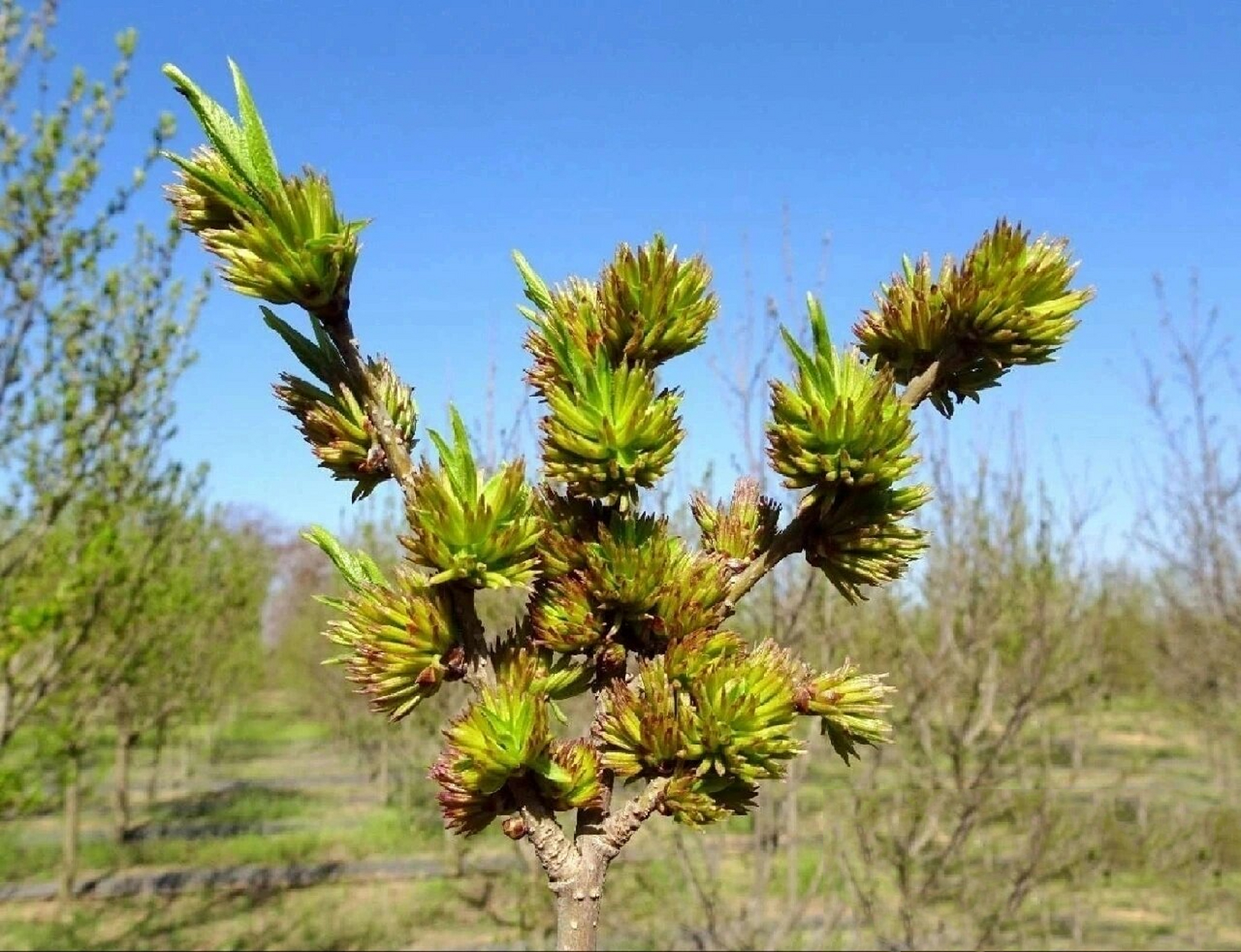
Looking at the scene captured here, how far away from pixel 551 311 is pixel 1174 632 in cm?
2062

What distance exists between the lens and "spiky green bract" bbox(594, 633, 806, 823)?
34.4 inches

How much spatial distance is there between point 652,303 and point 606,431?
158 millimetres

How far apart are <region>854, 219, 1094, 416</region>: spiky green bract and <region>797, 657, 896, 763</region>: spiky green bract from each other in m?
0.31

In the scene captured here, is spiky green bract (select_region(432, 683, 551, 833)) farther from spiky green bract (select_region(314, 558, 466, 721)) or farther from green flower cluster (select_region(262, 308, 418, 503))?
green flower cluster (select_region(262, 308, 418, 503))

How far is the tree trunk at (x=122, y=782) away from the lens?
16.4 metres

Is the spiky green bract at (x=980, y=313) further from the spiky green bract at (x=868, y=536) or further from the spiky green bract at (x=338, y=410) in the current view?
the spiky green bract at (x=338, y=410)

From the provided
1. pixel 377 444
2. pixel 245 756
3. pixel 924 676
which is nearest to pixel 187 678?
pixel 245 756

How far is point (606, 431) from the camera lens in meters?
0.87

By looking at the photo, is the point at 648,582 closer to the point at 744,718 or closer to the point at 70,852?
the point at 744,718

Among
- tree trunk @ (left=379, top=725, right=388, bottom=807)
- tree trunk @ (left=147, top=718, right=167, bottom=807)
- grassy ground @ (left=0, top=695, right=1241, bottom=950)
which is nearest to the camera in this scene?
grassy ground @ (left=0, top=695, right=1241, bottom=950)

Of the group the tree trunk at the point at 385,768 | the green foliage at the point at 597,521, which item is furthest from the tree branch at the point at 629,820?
the tree trunk at the point at 385,768

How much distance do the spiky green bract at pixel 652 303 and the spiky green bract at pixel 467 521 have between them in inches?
7.1

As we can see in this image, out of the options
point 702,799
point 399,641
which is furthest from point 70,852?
point 702,799

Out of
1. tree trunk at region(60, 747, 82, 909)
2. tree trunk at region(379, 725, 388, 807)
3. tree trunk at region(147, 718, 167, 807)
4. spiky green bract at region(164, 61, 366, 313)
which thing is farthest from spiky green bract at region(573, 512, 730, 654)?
tree trunk at region(147, 718, 167, 807)
